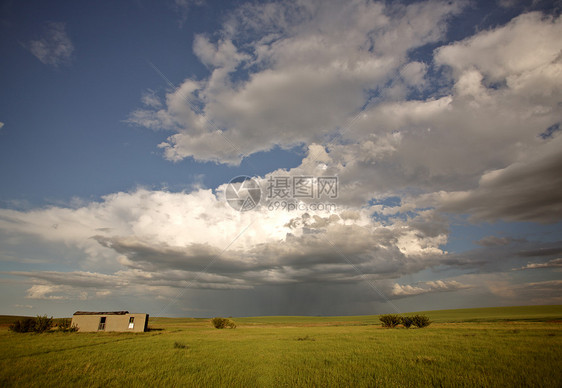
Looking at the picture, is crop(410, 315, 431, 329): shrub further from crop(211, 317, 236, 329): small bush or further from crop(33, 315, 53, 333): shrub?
crop(33, 315, 53, 333): shrub

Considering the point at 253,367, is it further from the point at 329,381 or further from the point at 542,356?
the point at 542,356

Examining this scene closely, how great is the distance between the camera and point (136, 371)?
1346 cm

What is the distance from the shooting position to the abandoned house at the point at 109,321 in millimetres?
50031

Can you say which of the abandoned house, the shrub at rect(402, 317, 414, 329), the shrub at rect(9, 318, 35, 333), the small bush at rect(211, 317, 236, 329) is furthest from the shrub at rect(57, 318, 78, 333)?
the shrub at rect(402, 317, 414, 329)

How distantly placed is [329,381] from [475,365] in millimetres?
8024

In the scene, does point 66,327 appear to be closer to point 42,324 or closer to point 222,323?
point 42,324

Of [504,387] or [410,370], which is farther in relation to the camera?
[410,370]

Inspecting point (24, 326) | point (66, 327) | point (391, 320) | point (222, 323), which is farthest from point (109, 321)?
point (391, 320)

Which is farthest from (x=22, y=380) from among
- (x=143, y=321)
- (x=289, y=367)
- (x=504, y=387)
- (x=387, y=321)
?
(x=387, y=321)

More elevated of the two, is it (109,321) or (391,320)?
(109,321)

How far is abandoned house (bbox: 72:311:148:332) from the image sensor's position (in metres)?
50.0

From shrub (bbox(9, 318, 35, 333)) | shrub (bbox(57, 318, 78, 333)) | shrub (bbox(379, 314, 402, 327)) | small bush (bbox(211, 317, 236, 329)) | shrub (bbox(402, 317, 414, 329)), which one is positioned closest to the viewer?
shrub (bbox(9, 318, 35, 333))

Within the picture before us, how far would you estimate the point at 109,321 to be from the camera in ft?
169

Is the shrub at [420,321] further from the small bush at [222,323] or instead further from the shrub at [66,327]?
the shrub at [66,327]
